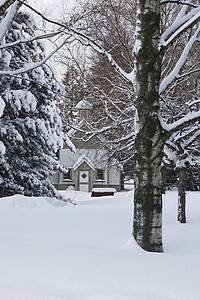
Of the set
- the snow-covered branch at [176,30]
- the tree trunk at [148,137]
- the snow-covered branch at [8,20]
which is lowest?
the tree trunk at [148,137]

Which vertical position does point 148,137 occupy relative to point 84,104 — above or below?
below

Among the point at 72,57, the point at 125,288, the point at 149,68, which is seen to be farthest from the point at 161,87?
the point at 72,57

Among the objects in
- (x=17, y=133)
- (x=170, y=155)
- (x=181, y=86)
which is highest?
(x=181, y=86)

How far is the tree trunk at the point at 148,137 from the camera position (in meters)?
4.18

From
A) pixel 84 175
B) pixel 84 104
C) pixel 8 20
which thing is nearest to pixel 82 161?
pixel 84 175

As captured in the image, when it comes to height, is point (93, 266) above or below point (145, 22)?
below

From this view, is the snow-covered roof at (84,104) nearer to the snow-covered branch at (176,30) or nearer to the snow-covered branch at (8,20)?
the snow-covered branch at (8,20)

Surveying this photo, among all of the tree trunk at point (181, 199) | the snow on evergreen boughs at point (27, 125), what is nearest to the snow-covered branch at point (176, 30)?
the tree trunk at point (181, 199)

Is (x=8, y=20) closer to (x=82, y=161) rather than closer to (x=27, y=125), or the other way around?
(x=27, y=125)

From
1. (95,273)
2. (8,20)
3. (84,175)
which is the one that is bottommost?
(95,273)

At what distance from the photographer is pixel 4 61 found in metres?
9.96

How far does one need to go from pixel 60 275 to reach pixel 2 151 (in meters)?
7.81

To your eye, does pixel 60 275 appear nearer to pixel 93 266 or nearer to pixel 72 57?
pixel 93 266

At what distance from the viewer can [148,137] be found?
4254mm
